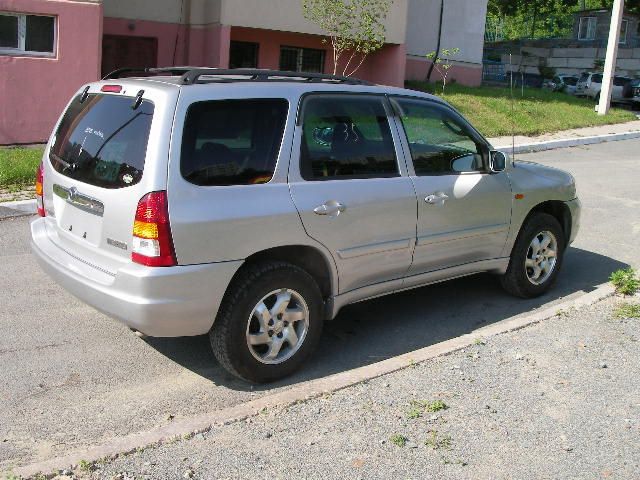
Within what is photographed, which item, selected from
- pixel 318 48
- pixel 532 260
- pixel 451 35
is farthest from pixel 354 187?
pixel 451 35

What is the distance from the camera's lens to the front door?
544 centimetres

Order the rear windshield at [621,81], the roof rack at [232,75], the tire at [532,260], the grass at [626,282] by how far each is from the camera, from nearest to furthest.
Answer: the roof rack at [232,75] < the tire at [532,260] < the grass at [626,282] < the rear windshield at [621,81]

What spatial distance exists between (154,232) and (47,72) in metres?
10.4

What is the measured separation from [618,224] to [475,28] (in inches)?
726

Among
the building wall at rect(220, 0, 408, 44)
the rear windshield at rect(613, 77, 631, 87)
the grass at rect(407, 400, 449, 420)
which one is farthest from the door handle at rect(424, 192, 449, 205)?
the rear windshield at rect(613, 77, 631, 87)

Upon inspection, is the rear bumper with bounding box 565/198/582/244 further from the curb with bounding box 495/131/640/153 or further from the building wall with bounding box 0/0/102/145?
the building wall with bounding box 0/0/102/145

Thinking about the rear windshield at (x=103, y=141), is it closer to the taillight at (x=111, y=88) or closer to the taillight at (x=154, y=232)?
the taillight at (x=111, y=88)

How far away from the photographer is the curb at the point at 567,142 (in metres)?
16.5

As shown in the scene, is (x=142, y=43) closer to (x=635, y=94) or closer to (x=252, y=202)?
(x=252, y=202)

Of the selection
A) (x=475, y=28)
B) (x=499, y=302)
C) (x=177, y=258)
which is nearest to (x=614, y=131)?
(x=475, y=28)

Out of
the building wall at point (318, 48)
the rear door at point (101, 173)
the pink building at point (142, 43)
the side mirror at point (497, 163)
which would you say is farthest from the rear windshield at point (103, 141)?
the building wall at point (318, 48)

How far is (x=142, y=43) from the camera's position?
18.0 m

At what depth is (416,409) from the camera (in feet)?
14.2

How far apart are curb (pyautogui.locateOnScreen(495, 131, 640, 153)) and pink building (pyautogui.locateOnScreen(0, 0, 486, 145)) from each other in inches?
196
